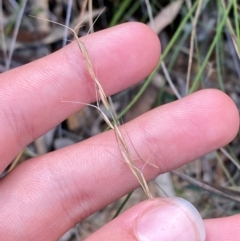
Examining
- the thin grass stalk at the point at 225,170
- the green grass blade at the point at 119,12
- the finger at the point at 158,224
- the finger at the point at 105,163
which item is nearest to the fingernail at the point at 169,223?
the finger at the point at 158,224

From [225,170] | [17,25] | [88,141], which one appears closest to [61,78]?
[88,141]

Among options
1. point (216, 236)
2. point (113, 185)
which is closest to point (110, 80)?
point (113, 185)

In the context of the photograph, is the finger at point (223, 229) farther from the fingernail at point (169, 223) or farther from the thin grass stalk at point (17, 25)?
Result: the thin grass stalk at point (17, 25)

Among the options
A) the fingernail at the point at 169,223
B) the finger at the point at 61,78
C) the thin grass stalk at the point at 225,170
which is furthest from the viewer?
the thin grass stalk at the point at 225,170

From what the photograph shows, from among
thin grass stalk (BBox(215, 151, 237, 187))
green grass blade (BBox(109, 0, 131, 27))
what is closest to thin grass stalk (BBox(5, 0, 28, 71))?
green grass blade (BBox(109, 0, 131, 27))

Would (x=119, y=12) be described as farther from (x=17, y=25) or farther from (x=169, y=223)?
(x=169, y=223)

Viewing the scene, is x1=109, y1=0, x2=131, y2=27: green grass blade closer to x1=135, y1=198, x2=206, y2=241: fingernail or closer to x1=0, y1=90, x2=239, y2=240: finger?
x1=0, y1=90, x2=239, y2=240: finger

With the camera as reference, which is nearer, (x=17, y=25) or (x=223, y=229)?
(x=223, y=229)
